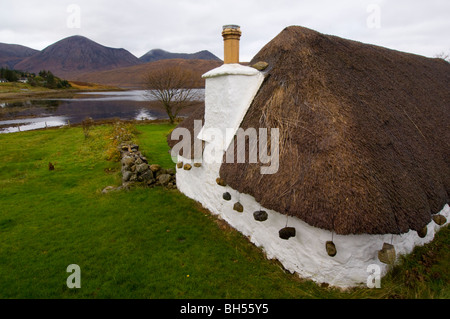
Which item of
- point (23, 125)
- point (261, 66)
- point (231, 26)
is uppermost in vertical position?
point (231, 26)

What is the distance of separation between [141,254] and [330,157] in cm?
484

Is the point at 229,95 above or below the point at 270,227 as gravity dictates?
above

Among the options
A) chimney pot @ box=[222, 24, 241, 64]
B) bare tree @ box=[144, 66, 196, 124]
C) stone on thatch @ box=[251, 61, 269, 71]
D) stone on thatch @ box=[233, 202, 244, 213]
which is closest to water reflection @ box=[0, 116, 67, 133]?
bare tree @ box=[144, 66, 196, 124]

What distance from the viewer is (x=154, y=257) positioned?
5598mm

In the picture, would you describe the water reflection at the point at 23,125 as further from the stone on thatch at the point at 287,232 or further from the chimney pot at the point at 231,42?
the stone on thatch at the point at 287,232

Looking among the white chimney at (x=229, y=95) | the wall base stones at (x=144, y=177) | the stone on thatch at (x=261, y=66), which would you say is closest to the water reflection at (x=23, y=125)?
the wall base stones at (x=144, y=177)

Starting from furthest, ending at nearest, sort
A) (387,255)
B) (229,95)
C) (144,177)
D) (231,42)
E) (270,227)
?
(144,177) → (231,42) → (229,95) → (270,227) → (387,255)

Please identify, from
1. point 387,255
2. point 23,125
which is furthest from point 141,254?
point 23,125

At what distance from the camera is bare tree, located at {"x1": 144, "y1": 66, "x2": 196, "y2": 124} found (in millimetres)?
26109

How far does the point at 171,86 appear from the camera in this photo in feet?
86.2

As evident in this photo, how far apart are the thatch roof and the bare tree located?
20.9 metres

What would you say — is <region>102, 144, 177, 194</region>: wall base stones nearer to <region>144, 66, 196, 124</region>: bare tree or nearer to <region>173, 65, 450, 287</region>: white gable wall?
<region>173, 65, 450, 287</region>: white gable wall

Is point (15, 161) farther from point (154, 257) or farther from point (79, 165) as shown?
point (154, 257)

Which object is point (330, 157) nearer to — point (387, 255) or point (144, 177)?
point (387, 255)
